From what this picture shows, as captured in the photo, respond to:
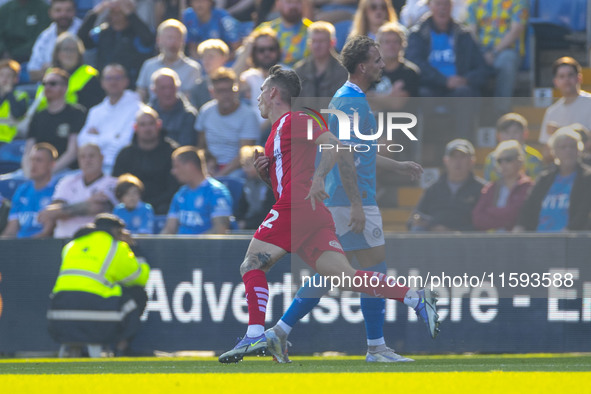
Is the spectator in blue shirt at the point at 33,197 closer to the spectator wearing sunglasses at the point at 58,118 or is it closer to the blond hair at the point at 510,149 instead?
the spectator wearing sunglasses at the point at 58,118

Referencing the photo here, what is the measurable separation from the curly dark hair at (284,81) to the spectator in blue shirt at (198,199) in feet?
10.2

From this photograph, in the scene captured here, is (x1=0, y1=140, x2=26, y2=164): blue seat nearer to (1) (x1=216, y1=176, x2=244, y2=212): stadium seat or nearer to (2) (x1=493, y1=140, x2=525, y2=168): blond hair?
(1) (x1=216, y1=176, x2=244, y2=212): stadium seat

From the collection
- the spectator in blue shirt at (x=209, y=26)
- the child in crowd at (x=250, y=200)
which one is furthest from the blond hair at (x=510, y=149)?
the spectator in blue shirt at (x=209, y=26)

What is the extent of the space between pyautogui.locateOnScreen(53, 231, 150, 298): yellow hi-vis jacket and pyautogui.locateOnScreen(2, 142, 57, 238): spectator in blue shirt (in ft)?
5.85

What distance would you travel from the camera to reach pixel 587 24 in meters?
13.5

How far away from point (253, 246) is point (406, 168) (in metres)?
1.12

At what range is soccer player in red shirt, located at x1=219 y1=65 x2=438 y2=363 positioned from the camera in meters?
6.88

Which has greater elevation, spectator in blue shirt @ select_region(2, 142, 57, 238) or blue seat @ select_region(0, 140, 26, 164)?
blue seat @ select_region(0, 140, 26, 164)

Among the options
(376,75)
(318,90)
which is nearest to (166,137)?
(318,90)

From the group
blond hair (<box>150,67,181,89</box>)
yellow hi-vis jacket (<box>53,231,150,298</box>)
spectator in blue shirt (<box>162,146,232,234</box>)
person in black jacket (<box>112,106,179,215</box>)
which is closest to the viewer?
yellow hi-vis jacket (<box>53,231,150,298</box>)

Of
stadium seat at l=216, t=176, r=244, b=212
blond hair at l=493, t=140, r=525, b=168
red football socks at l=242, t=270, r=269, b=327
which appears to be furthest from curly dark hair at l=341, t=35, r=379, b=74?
stadium seat at l=216, t=176, r=244, b=212

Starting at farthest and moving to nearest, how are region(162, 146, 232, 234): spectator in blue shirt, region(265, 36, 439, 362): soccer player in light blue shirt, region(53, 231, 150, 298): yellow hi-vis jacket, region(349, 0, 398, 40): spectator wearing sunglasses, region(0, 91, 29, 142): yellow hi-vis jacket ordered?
region(0, 91, 29, 142): yellow hi-vis jacket, region(349, 0, 398, 40): spectator wearing sunglasses, region(162, 146, 232, 234): spectator in blue shirt, region(53, 231, 150, 298): yellow hi-vis jacket, region(265, 36, 439, 362): soccer player in light blue shirt

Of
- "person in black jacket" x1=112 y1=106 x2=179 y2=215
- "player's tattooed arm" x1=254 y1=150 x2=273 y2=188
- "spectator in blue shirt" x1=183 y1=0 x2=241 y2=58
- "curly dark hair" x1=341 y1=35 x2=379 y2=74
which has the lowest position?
"player's tattooed arm" x1=254 y1=150 x2=273 y2=188

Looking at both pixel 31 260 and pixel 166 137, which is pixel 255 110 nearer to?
pixel 166 137
